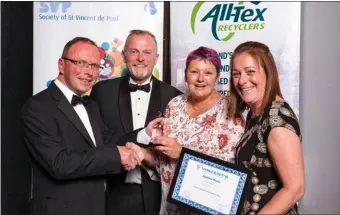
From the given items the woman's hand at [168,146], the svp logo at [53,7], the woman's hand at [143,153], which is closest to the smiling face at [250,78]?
the woman's hand at [168,146]

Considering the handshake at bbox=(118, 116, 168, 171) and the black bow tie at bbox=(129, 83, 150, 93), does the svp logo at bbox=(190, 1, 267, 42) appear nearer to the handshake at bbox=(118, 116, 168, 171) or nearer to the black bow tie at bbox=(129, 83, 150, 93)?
the black bow tie at bbox=(129, 83, 150, 93)

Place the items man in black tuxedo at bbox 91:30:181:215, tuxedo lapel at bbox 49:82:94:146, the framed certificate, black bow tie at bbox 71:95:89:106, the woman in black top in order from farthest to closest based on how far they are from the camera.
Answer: man in black tuxedo at bbox 91:30:181:215
black bow tie at bbox 71:95:89:106
tuxedo lapel at bbox 49:82:94:146
the framed certificate
the woman in black top

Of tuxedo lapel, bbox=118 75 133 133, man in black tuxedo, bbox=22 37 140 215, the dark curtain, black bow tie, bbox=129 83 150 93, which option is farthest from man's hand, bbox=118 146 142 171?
the dark curtain

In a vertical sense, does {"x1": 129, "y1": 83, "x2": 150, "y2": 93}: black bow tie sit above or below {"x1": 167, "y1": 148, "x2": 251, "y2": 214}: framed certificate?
above

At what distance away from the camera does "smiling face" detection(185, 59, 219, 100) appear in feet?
8.04

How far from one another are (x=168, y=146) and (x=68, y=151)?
1.99 feet

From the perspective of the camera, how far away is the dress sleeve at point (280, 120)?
5.89 feet

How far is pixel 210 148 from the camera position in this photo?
2.34 meters

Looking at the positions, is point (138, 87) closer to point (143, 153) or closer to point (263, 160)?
point (143, 153)

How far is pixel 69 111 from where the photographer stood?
246 centimetres

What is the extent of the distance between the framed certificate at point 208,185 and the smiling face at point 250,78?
37 cm

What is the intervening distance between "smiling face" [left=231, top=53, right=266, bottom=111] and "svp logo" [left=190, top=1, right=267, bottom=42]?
5.26ft

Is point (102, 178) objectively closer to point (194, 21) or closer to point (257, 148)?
point (257, 148)

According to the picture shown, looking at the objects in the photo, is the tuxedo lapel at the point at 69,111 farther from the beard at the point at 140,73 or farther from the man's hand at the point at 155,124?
the beard at the point at 140,73
